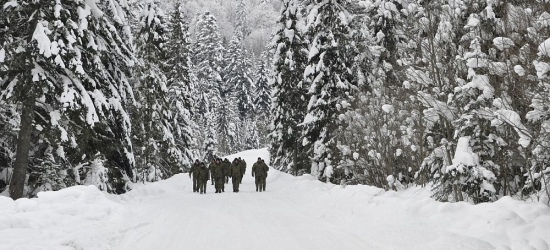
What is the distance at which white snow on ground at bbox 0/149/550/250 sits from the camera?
6477 mm

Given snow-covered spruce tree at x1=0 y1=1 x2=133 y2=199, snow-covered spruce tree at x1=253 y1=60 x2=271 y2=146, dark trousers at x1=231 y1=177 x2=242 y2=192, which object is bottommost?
dark trousers at x1=231 y1=177 x2=242 y2=192

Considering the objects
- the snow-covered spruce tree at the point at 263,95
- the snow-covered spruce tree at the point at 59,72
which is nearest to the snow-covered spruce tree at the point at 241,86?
the snow-covered spruce tree at the point at 263,95

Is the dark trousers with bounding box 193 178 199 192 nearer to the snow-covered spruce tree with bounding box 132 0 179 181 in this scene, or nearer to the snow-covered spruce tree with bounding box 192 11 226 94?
the snow-covered spruce tree with bounding box 132 0 179 181

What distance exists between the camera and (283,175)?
82.0 feet

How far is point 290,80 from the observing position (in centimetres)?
2586

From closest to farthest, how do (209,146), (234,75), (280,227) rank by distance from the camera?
(280,227) < (209,146) < (234,75)

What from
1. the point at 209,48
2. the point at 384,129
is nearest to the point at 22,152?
the point at 384,129

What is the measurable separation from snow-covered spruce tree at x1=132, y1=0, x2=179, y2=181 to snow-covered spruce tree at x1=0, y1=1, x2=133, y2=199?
26.0 ft

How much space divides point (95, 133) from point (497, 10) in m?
10.2

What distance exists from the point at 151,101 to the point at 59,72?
12.4 meters

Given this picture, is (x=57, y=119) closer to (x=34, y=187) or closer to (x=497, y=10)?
(x=34, y=187)

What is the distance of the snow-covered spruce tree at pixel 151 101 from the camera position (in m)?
21.0

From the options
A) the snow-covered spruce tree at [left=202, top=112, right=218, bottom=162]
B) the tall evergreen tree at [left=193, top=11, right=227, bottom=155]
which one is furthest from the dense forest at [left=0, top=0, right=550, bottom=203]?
the tall evergreen tree at [left=193, top=11, right=227, bottom=155]

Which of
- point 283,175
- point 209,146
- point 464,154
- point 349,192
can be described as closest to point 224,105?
point 209,146
